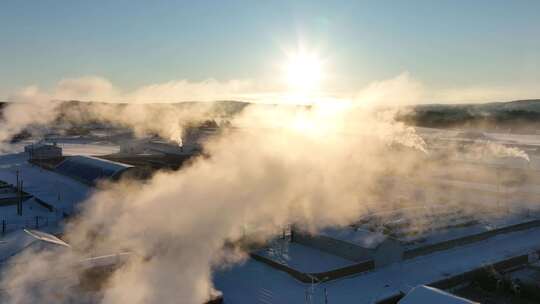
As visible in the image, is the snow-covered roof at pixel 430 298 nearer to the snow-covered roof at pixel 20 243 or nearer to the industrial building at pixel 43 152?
the snow-covered roof at pixel 20 243

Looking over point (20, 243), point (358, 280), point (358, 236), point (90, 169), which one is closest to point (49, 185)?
point (90, 169)

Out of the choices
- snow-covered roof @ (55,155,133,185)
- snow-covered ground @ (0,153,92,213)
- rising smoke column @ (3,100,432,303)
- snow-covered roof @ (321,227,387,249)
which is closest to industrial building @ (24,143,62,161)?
snow-covered ground @ (0,153,92,213)

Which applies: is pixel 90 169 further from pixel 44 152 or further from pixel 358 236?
pixel 358 236

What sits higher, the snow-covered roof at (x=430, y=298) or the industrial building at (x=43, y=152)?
the industrial building at (x=43, y=152)

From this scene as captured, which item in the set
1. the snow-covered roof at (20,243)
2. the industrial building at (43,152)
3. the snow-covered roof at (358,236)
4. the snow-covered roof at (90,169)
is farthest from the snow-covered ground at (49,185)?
the snow-covered roof at (358,236)

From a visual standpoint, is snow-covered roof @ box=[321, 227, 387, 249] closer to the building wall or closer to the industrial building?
the industrial building
